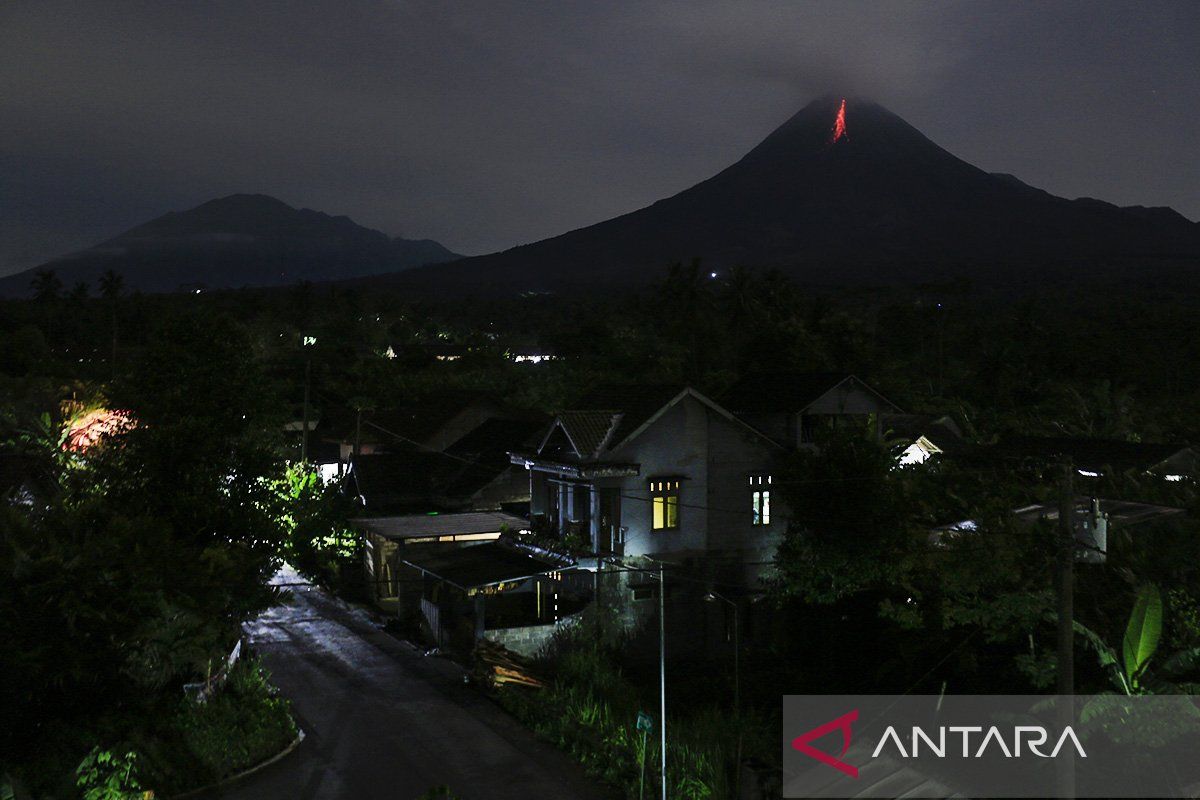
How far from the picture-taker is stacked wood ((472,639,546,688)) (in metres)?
21.7

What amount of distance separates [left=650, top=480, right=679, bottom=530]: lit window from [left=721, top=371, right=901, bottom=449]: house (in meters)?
5.12

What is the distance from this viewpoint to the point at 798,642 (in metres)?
30.5

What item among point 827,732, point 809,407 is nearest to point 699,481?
point 809,407

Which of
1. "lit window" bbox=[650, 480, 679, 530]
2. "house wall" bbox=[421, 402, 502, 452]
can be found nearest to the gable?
"lit window" bbox=[650, 480, 679, 530]

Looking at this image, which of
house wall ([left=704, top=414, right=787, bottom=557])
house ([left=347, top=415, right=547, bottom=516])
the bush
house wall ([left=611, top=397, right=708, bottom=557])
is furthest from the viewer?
house ([left=347, top=415, right=547, bottom=516])

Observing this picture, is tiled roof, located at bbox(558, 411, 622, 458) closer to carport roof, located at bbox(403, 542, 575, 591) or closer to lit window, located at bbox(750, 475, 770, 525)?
carport roof, located at bbox(403, 542, 575, 591)

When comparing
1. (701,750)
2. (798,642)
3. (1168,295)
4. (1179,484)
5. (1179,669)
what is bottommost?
(798,642)

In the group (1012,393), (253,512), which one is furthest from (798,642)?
(1012,393)

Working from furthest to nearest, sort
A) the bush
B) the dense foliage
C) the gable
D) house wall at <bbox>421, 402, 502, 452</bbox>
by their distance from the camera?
house wall at <bbox>421, 402, 502, 452</bbox> → the gable → the bush → the dense foliage

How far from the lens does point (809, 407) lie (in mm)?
33031

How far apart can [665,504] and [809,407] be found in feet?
22.0

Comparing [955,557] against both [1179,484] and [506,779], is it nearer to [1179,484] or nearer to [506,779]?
[1179,484]

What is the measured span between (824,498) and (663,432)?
5315 mm

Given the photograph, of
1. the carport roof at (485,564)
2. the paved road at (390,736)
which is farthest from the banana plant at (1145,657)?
the carport roof at (485,564)
